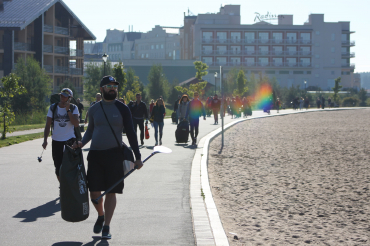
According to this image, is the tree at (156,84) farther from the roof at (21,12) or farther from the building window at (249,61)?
the building window at (249,61)

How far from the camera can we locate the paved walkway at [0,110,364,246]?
5195 mm

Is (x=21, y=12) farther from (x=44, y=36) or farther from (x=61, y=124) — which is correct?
(x=61, y=124)

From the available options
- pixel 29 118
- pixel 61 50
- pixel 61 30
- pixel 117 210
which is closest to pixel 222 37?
pixel 61 50

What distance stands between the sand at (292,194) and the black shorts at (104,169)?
154 cm

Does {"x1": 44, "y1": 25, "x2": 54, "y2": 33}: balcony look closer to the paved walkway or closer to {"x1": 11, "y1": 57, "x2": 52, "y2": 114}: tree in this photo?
{"x1": 11, "y1": 57, "x2": 52, "y2": 114}: tree

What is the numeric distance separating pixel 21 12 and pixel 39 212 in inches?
1960

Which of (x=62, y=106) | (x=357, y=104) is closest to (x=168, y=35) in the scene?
(x=357, y=104)

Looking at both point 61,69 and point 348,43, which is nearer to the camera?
point 61,69

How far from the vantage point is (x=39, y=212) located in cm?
641

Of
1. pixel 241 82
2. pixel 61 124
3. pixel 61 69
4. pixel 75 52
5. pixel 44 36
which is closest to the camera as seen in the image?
pixel 61 124

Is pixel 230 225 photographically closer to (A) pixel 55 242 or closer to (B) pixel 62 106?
(A) pixel 55 242

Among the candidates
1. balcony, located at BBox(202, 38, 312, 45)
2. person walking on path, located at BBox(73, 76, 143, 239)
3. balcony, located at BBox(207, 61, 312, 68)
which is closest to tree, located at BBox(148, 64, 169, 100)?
balcony, located at BBox(207, 61, 312, 68)

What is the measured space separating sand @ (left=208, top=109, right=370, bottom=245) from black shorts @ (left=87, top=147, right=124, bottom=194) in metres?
1.54

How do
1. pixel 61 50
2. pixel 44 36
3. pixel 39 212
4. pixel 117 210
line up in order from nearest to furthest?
pixel 39 212 < pixel 117 210 < pixel 44 36 < pixel 61 50
